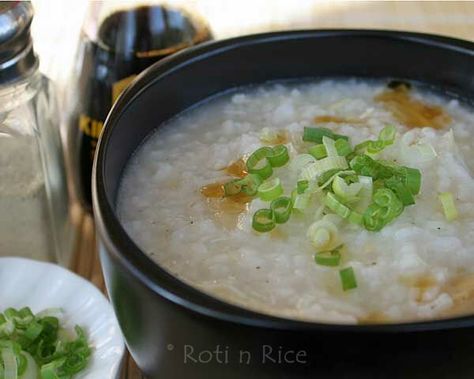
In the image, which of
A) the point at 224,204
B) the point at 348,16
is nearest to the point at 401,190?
the point at 224,204

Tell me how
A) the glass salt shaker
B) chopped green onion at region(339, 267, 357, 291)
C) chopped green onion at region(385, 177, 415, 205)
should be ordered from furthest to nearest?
the glass salt shaker, chopped green onion at region(385, 177, 415, 205), chopped green onion at region(339, 267, 357, 291)

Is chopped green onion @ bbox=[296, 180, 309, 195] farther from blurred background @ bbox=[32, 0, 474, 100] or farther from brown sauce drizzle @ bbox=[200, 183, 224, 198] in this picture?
blurred background @ bbox=[32, 0, 474, 100]

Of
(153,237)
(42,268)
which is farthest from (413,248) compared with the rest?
(42,268)

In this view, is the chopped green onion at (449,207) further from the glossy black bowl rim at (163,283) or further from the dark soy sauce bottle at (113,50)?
the dark soy sauce bottle at (113,50)

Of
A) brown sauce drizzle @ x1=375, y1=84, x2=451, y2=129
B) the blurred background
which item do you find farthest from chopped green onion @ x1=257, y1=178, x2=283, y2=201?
the blurred background

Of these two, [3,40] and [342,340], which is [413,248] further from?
[3,40]

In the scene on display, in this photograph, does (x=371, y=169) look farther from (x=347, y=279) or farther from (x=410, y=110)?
(x=410, y=110)

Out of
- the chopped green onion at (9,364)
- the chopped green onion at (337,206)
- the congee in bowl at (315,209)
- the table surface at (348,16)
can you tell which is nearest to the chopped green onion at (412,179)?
the congee in bowl at (315,209)
